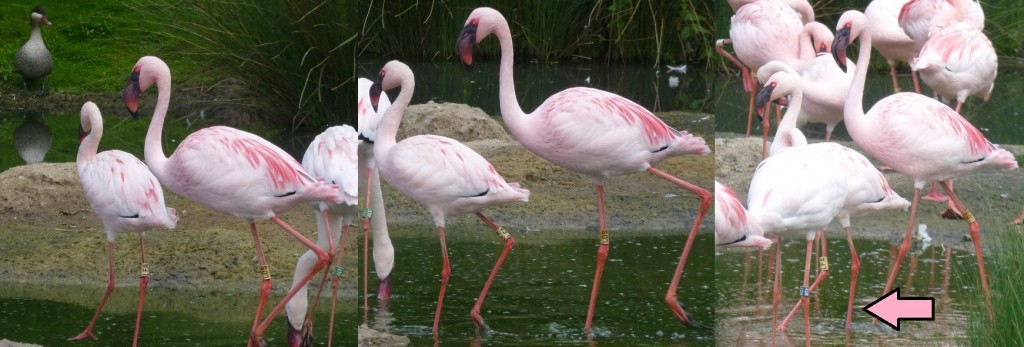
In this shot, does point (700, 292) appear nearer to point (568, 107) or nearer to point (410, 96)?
point (568, 107)

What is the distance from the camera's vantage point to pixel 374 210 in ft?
14.0

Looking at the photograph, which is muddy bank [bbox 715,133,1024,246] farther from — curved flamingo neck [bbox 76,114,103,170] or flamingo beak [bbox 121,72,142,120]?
curved flamingo neck [bbox 76,114,103,170]

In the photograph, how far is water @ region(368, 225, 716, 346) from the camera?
164 inches

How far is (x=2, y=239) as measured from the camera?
465cm

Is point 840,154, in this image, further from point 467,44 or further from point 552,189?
point 467,44

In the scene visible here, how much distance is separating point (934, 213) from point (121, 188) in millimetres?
2880

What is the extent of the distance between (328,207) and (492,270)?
0.64 m

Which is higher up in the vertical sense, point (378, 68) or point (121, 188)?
point (378, 68)

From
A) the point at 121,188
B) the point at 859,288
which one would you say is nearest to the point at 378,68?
the point at 121,188

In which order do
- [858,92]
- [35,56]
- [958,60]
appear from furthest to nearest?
[35,56]
[958,60]
[858,92]

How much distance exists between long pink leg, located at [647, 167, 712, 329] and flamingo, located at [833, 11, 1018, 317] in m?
0.67

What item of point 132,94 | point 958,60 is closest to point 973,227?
point 958,60

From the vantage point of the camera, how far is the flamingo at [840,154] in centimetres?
431

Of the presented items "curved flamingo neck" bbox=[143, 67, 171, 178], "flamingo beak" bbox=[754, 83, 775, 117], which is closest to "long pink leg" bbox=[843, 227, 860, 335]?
"flamingo beak" bbox=[754, 83, 775, 117]
